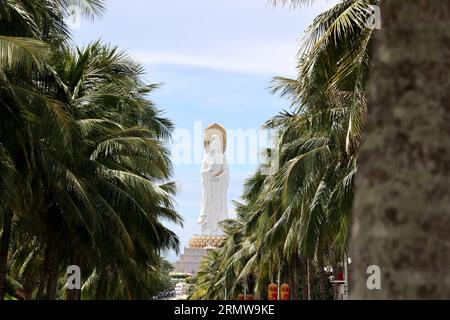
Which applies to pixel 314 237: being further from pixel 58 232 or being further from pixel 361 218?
pixel 361 218

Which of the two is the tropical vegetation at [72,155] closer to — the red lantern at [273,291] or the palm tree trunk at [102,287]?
the palm tree trunk at [102,287]

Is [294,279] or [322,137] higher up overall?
[322,137]

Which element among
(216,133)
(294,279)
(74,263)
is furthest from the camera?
(216,133)

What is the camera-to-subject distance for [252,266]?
4156 centimetres

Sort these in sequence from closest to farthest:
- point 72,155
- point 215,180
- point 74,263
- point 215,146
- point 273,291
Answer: point 72,155 < point 74,263 < point 273,291 < point 215,146 < point 215,180

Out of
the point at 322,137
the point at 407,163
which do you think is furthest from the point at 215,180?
the point at 407,163

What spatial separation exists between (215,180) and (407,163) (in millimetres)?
94625

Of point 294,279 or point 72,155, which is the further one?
point 294,279

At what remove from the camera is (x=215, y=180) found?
98375 mm

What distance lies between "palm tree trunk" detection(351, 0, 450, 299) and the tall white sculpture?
303 feet

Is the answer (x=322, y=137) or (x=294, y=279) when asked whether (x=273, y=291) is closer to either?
(x=294, y=279)
